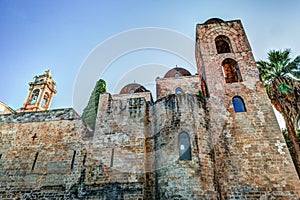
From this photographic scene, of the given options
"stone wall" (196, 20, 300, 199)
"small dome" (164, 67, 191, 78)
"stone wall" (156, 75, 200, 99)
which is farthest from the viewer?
"small dome" (164, 67, 191, 78)

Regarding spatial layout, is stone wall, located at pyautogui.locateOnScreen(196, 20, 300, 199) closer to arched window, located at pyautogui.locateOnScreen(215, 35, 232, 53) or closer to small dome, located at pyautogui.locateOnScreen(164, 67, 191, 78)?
arched window, located at pyautogui.locateOnScreen(215, 35, 232, 53)

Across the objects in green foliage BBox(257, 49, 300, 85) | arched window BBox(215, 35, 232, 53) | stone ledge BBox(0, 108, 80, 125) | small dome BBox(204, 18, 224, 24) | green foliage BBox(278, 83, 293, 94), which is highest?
small dome BBox(204, 18, 224, 24)

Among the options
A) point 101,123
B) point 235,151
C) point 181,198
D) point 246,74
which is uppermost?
point 246,74

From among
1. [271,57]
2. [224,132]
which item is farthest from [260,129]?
[271,57]

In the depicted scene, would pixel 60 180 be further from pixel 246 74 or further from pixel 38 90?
pixel 38 90

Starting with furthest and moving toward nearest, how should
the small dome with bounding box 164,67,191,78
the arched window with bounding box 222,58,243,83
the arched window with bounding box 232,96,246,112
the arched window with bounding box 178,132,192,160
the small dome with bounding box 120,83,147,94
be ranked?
the small dome with bounding box 120,83,147,94 → the small dome with bounding box 164,67,191,78 → the arched window with bounding box 222,58,243,83 → the arched window with bounding box 232,96,246,112 → the arched window with bounding box 178,132,192,160

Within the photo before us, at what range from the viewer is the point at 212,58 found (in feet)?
49.5

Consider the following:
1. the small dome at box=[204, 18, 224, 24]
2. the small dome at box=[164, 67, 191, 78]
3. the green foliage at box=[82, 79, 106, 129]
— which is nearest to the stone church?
the green foliage at box=[82, 79, 106, 129]

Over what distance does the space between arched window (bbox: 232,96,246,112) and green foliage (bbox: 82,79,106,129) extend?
11461 mm

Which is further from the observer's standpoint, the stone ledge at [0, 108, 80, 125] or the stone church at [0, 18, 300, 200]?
the stone ledge at [0, 108, 80, 125]

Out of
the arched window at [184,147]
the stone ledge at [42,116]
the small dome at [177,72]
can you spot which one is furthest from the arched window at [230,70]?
the stone ledge at [42,116]

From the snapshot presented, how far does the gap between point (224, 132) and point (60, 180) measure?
10168 mm

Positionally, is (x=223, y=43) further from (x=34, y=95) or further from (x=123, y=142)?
(x=34, y=95)

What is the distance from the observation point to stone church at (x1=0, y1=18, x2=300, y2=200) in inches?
391
